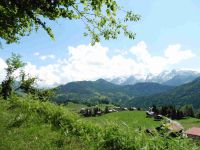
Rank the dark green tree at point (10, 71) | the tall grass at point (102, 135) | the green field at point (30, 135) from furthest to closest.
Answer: the dark green tree at point (10, 71)
the green field at point (30, 135)
the tall grass at point (102, 135)

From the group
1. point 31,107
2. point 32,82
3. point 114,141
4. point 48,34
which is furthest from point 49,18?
point 32,82

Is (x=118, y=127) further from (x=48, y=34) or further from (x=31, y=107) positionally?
(x=31, y=107)

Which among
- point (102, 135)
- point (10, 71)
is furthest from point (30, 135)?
point (10, 71)

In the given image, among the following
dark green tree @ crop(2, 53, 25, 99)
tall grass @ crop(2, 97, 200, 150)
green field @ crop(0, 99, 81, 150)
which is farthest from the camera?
dark green tree @ crop(2, 53, 25, 99)

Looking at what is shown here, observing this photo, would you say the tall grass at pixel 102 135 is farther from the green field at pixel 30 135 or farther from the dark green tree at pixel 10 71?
the dark green tree at pixel 10 71

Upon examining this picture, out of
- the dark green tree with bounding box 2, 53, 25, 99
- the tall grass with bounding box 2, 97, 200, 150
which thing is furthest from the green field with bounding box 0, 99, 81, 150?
the dark green tree with bounding box 2, 53, 25, 99

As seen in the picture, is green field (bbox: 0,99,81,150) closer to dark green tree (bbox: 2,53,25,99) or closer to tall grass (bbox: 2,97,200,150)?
tall grass (bbox: 2,97,200,150)

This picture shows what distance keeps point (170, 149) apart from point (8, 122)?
34.9 ft

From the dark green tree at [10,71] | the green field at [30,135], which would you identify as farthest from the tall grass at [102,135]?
the dark green tree at [10,71]

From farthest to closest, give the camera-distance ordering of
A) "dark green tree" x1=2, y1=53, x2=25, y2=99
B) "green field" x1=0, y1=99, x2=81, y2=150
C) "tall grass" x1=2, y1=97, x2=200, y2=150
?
"dark green tree" x1=2, y1=53, x2=25, y2=99 → "green field" x1=0, y1=99, x2=81, y2=150 → "tall grass" x1=2, y1=97, x2=200, y2=150

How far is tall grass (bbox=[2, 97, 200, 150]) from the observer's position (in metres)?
10.8

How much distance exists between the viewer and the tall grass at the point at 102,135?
1080 centimetres

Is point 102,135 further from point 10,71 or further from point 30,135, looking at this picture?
point 10,71

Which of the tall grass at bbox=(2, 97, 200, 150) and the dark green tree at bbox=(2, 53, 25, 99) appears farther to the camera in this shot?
the dark green tree at bbox=(2, 53, 25, 99)
